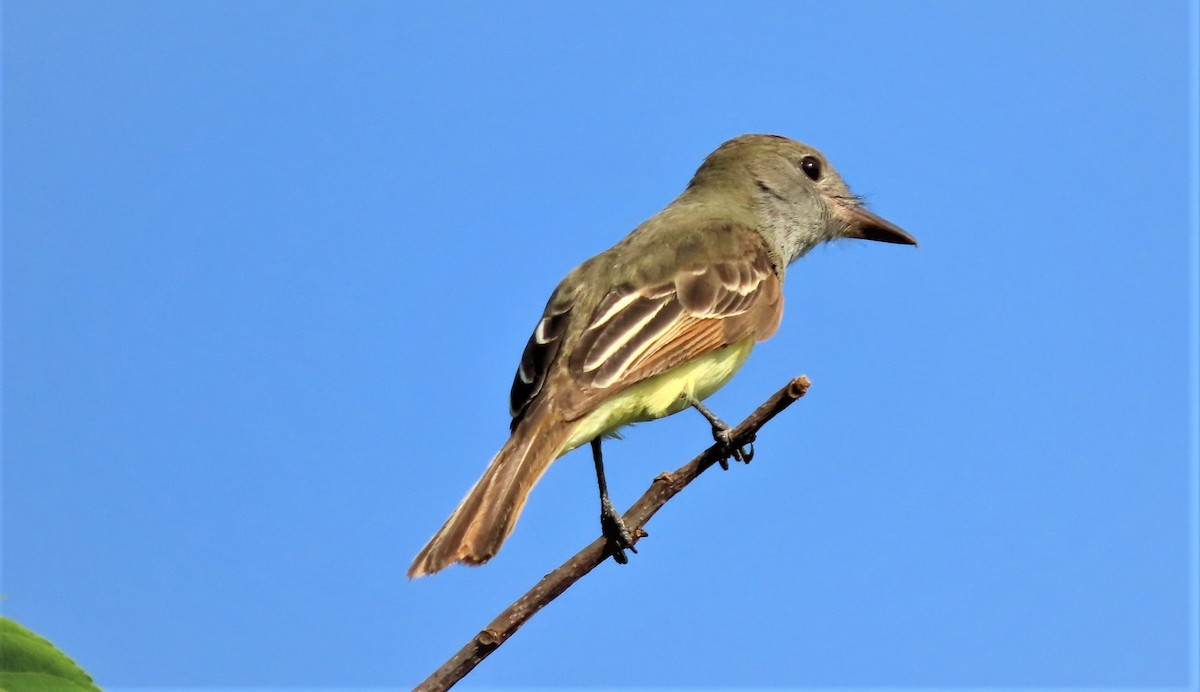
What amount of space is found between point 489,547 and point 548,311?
2.23 metres

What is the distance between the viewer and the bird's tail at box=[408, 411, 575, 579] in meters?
5.17

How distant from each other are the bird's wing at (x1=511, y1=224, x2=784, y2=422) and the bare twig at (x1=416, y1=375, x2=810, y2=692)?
1.02 meters

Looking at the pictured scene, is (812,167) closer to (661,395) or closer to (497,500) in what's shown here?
(661,395)

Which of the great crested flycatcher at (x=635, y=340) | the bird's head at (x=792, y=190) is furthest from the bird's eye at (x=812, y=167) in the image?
the great crested flycatcher at (x=635, y=340)

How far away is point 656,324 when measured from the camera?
6859 millimetres

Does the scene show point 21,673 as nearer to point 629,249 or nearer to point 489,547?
point 489,547

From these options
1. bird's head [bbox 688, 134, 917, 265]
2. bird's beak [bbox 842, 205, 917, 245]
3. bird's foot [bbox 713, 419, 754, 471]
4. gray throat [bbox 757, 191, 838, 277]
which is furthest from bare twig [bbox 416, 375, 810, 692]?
bird's beak [bbox 842, 205, 917, 245]

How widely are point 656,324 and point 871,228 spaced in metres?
3.43

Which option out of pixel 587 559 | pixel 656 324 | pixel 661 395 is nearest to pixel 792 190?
pixel 656 324

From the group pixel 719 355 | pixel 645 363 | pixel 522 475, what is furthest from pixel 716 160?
pixel 522 475

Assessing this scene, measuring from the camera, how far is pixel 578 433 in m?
6.30

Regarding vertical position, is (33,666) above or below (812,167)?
below

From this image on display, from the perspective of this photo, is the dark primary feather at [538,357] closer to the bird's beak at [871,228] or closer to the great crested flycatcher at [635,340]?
the great crested flycatcher at [635,340]

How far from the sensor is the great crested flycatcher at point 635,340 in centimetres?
570
